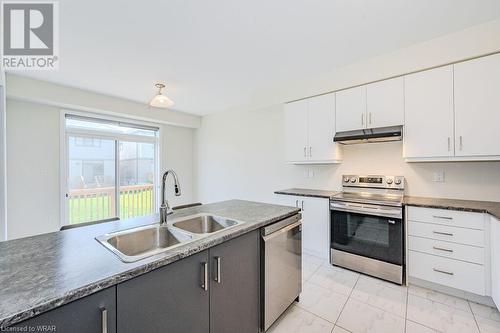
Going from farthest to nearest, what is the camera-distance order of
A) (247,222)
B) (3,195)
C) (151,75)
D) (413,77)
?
(151,75), (413,77), (3,195), (247,222)

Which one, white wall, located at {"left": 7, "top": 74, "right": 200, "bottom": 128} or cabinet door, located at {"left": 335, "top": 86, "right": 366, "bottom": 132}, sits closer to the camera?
cabinet door, located at {"left": 335, "top": 86, "right": 366, "bottom": 132}

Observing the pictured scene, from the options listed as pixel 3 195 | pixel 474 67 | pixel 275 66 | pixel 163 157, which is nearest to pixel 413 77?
pixel 474 67

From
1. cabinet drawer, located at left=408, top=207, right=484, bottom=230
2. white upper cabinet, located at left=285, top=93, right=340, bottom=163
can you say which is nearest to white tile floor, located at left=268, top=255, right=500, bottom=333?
cabinet drawer, located at left=408, top=207, right=484, bottom=230

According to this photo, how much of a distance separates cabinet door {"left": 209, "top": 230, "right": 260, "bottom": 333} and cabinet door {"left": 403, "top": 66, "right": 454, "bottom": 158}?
6.85 ft

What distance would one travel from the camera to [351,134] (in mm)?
2746

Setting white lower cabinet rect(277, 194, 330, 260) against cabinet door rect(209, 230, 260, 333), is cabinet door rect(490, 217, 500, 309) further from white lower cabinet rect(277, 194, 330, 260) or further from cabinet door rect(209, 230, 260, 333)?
cabinet door rect(209, 230, 260, 333)

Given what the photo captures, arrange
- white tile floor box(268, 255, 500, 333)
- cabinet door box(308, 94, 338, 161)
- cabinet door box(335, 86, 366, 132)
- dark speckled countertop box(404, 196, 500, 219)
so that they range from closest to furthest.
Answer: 1. white tile floor box(268, 255, 500, 333)
2. dark speckled countertop box(404, 196, 500, 219)
3. cabinet door box(335, 86, 366, 132)
4. cabinet door box(308, 94, 338, 161)

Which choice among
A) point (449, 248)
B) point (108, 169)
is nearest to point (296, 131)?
point (449, 248)

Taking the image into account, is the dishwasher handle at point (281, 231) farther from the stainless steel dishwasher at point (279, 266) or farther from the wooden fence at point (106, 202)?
the wooden fence at point (106, 202)

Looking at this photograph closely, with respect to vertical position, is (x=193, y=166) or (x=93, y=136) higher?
(x=93, y=136)

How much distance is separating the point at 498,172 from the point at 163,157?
205 inches

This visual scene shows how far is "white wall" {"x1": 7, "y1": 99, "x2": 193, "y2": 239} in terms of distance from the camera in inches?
120

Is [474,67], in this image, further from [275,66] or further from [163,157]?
[163,157]

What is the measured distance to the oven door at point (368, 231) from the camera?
2.31m
